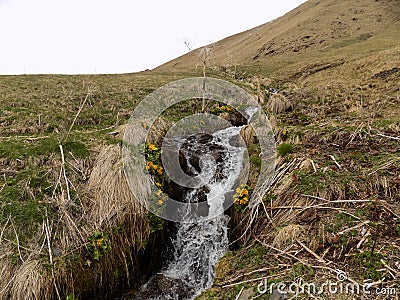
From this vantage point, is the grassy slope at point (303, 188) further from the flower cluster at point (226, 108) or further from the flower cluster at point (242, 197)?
the flower cluster at point (226, 108)

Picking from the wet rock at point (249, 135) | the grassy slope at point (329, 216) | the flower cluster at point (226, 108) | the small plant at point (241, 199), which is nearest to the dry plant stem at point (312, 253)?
the grassy slope at point (329, 216)

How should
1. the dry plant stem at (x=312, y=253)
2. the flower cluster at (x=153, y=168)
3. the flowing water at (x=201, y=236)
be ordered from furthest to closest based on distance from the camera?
the flower cluster at (x=153, y=168) < the flowing water at (x=201, y=236) < the dry plant stem at (x=312, y=253)

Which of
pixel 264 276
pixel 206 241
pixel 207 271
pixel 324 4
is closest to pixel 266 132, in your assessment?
pixel 206 241

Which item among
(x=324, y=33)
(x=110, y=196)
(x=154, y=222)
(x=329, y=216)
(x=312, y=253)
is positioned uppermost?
(x=324, y=33)

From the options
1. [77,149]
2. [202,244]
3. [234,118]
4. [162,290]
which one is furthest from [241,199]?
[234,118]

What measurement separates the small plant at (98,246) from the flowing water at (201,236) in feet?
4.18

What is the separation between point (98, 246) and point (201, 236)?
261cm

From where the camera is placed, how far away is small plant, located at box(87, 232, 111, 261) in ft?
17.1

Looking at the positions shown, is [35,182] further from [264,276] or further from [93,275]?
[264,276]

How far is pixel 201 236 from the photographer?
6.97 meters

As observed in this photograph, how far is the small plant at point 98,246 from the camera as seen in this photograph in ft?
17.1

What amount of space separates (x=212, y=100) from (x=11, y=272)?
14.8 meters

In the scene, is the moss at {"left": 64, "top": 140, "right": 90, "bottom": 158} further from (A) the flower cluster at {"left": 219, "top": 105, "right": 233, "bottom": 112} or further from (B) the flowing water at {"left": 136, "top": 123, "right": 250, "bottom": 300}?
(A) the flower cluster at {"left": 219, "top": 105, "right": 233, "bottom": 112}

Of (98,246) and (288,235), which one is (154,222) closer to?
(98,246)
